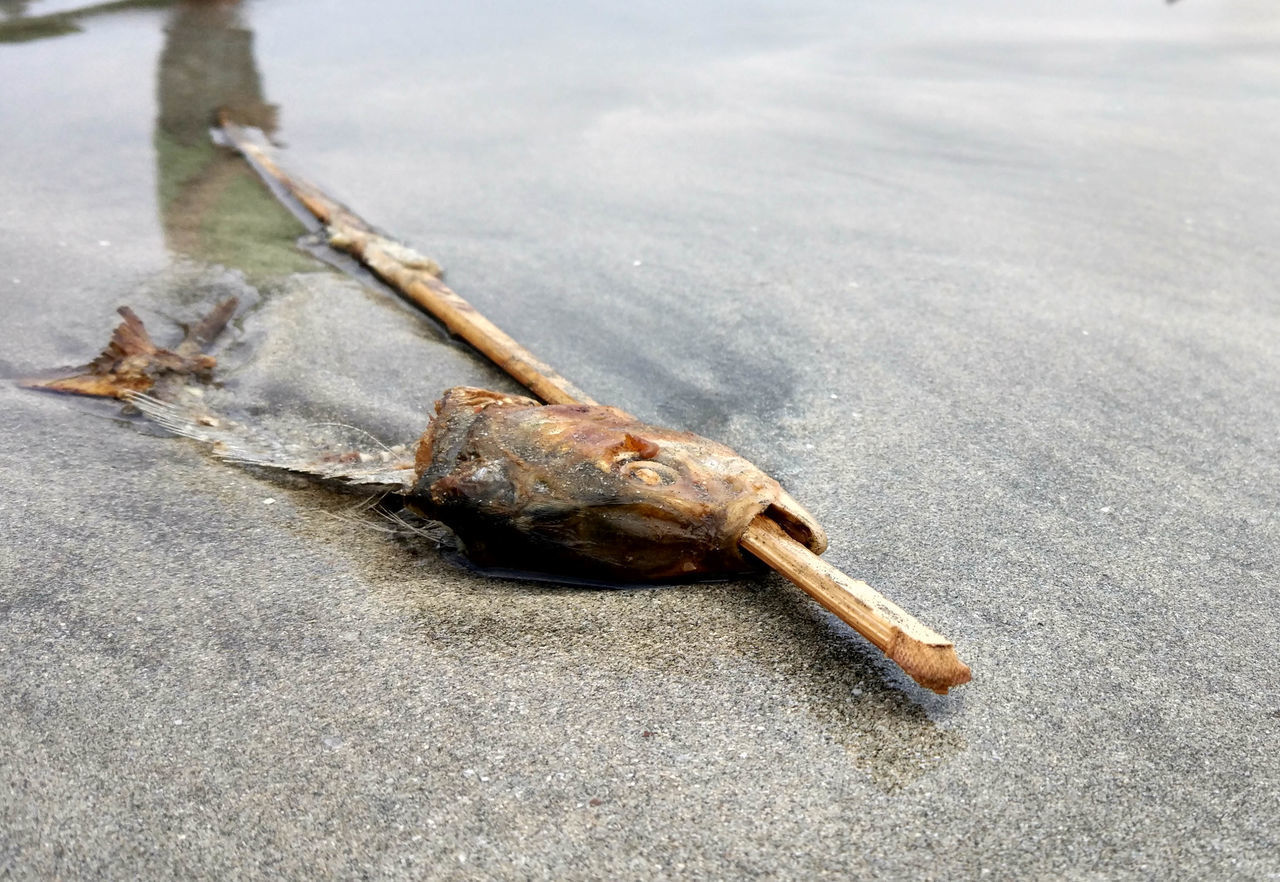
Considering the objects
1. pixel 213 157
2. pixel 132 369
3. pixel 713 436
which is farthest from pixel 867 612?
pixel 213 157

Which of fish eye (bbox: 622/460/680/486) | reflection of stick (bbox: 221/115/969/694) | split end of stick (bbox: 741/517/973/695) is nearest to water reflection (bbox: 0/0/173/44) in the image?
reflection of stick (bbox: 221/115/969/694)

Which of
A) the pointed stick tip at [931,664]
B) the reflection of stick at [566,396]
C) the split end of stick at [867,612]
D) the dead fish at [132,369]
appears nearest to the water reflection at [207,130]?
the reflection of stick at [566,396]

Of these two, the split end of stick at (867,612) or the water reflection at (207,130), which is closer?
the split end of stick at (867,612)

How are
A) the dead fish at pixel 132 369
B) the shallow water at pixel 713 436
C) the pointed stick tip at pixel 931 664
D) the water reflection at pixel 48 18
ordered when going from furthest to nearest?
the water reflection at pixel 48 18, the dead fish at pixel 132 369, the pointed stick tip at pixel 931 664, the shallow water at pixel 713 436

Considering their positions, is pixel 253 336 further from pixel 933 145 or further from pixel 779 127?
pixel 933 145

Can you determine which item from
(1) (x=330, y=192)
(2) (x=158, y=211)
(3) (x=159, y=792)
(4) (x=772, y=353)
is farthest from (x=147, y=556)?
(1) (x=330, y=192)

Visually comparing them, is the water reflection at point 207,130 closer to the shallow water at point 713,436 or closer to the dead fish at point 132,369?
the shallow water at point 713,436
